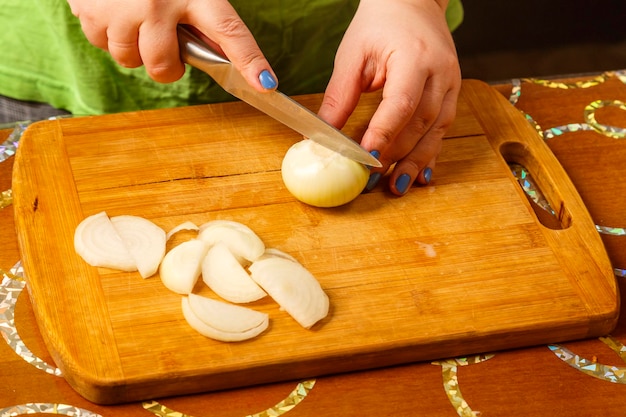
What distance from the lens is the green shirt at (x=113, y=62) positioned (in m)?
1.52

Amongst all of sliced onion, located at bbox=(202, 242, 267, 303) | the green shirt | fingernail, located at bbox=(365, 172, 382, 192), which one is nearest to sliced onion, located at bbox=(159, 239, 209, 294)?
sliced onion, located at bbox=(202, 242, 267, 303)

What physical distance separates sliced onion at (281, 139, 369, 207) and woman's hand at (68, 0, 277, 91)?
13cm

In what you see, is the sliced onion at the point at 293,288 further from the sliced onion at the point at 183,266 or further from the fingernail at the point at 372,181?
the fingernail at the point at 372,181

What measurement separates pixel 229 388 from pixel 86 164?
0.47 meters

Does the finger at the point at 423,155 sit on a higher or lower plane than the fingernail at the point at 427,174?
higher

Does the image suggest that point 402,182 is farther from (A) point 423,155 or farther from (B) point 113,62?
(B) point 113,62

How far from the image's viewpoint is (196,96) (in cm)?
159

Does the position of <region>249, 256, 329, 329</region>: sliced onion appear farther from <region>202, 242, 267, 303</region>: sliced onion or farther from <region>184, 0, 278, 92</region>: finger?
<region>184, 0, 278, 92</region>: finger

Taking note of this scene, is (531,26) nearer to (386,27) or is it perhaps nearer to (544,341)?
(386,27)

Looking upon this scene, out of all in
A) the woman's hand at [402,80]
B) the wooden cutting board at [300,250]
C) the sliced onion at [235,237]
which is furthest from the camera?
the woman's hand at [402,80]

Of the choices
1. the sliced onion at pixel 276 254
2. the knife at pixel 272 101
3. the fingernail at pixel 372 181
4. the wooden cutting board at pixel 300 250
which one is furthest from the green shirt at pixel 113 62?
the sliced onion at pixel 276 254

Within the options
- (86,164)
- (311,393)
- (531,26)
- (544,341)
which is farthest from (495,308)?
(531,26)

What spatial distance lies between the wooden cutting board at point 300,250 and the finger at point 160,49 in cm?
16

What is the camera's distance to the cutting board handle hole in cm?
139
